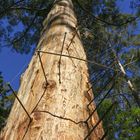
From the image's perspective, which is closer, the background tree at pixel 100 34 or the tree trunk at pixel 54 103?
the tree trunk at pixel 54 103

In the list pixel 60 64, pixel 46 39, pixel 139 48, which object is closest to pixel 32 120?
pixel 60 64

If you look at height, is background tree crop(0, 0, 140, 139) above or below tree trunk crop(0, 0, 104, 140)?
above

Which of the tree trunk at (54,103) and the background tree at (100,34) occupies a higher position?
the background tree at (100,34)

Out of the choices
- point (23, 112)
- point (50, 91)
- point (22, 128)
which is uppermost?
point (50, 91)

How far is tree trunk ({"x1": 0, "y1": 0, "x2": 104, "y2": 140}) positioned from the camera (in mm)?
2076

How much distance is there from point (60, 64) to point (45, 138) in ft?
3.24

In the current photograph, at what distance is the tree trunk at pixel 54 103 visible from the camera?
6.81 ft

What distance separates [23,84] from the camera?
293 centimetres

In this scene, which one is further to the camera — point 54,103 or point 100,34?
point 100,34

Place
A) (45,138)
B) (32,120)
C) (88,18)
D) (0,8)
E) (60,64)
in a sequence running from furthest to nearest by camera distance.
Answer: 1. (88,18)
2. (0,8)
3. (60,64)
4. (32,120)
5. (45,138)

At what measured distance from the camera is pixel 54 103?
2.31 m

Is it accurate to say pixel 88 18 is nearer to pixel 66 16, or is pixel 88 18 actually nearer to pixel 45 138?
pixel 66 16

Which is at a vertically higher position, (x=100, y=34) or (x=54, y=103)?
(x=100, y=34)

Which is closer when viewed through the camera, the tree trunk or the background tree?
the tree trunk
